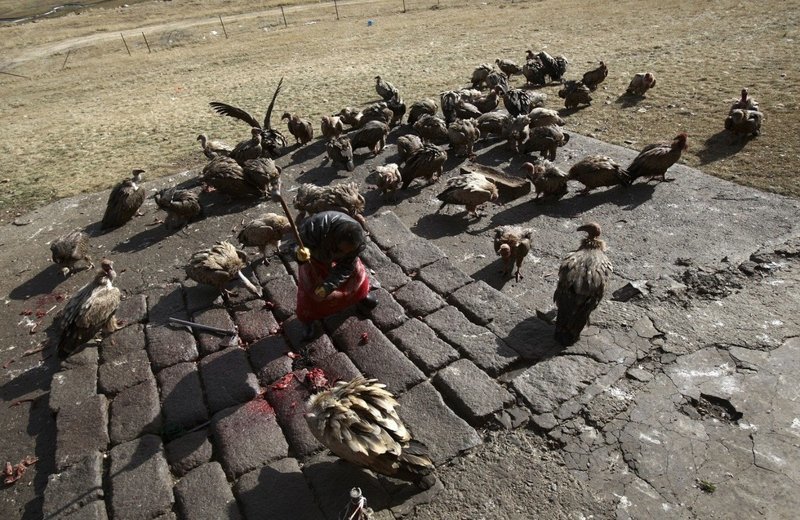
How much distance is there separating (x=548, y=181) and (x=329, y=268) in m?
4.28

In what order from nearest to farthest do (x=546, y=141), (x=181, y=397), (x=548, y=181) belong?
1. (x=181, y=397)
2. (x=548, y=181)
3. (x=546, y=141)

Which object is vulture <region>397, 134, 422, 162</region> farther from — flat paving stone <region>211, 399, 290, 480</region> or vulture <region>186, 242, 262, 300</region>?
flat paving stone <region>211, 399, 290, 480</region>

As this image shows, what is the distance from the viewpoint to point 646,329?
5488 mm

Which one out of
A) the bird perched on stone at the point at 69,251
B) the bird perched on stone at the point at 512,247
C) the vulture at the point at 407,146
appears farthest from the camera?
the vulture at the point at 407,146

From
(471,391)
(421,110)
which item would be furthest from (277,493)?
(421,110)

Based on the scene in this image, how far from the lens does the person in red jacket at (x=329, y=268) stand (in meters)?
5.34

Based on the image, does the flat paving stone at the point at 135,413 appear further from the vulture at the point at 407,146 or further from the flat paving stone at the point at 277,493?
the vulture at the point at 407,146

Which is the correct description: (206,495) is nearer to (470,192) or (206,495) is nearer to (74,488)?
(74,488)

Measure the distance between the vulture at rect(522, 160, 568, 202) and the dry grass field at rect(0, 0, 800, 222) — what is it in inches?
109

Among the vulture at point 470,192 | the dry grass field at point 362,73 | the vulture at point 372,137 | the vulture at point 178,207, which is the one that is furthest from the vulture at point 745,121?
the vulture at point 178,207

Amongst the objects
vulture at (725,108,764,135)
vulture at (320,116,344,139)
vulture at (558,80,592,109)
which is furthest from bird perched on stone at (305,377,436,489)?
vulture at (558,80,592,109)

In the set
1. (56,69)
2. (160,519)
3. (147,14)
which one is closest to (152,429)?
(160,519)

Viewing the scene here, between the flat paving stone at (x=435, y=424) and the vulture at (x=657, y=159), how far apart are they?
5636 mm

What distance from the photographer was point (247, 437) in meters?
4.79
